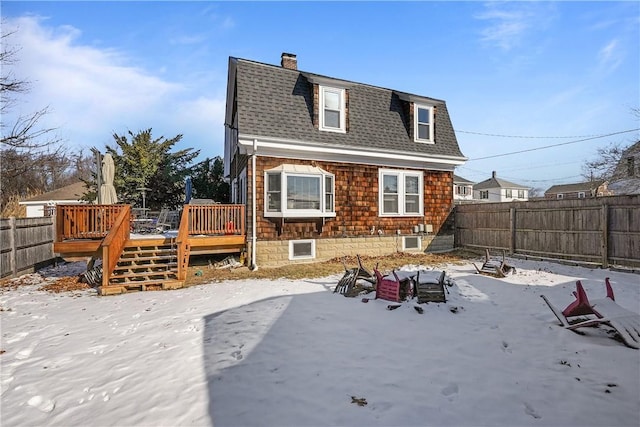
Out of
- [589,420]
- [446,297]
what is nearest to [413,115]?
[446,297]

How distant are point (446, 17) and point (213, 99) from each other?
36.6ft

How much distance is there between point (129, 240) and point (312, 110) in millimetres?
7413

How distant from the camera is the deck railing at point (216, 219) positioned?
9.85 metres

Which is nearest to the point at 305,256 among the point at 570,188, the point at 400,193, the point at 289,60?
the point at 400,193

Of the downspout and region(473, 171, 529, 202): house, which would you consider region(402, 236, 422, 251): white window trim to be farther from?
region(473, 171, 529, 202): house

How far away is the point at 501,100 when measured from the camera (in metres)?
16.2

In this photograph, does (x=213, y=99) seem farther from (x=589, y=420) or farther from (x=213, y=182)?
(x=589, y=420)

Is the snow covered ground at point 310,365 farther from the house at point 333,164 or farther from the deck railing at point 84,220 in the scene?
the house at point 333,164

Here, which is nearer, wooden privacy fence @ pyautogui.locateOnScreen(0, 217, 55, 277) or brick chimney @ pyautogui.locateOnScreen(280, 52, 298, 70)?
wooden privacy fence @ pyautogui.locateOnScreen(0, 217, 55, 277)

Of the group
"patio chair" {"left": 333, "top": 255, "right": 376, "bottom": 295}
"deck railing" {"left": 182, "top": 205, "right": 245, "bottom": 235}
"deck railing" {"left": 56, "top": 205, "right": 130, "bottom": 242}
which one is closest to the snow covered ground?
"patio chair" {"left": 333, "top": 255, "right": 376, "bottom": 295}

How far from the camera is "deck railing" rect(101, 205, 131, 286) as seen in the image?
7.58m

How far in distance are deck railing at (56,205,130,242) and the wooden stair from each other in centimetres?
92

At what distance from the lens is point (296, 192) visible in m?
10.8

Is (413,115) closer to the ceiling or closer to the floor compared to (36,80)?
closer to the floor
